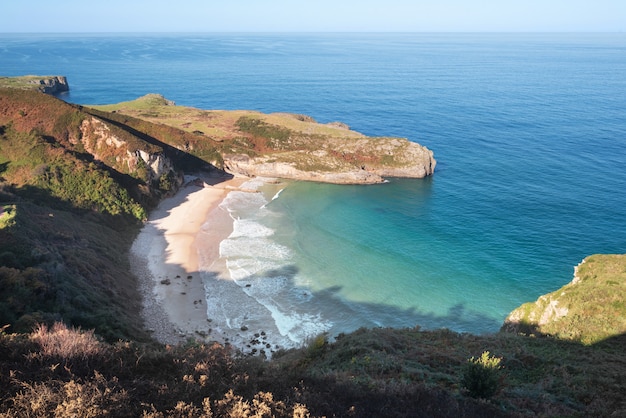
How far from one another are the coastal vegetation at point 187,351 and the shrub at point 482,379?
45mm

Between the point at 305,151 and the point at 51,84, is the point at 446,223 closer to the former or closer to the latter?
the point at 305,151

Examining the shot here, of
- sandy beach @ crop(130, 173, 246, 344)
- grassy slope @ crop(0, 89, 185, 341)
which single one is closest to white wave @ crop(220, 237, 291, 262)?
sandy beach @ crop(130, 173, 246, 344)

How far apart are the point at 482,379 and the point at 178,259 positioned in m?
33.9

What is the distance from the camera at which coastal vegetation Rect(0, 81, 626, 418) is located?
11.5m

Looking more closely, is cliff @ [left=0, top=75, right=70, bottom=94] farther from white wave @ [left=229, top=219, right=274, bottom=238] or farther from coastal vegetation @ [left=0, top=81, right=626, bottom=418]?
white wave @ [left=229, top=219, right=274, bottom=238]

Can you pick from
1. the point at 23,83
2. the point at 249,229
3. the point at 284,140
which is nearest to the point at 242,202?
the point at 249,229

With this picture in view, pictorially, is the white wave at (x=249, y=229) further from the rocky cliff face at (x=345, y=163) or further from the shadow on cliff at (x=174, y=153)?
the shadow on cliff at (x=174, y=153)

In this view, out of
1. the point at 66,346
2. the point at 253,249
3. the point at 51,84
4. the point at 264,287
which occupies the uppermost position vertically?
the point at 51,84

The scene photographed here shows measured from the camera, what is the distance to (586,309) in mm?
23375

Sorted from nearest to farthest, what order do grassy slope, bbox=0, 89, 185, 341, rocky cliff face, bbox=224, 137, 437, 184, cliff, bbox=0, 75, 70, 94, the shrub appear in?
the shrub < grassy slope, bbox=0, 89, 185, 341 < rocky cliff face, bbox=224, 137, 437, 184 < cliff, bbox=0, 75, 70, 94

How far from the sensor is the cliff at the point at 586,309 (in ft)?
72.4

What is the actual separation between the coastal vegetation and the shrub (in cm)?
5

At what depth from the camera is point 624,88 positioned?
5330 inches

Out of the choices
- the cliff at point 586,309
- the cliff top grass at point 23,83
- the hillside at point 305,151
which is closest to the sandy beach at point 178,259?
the hillside at point 305,151
